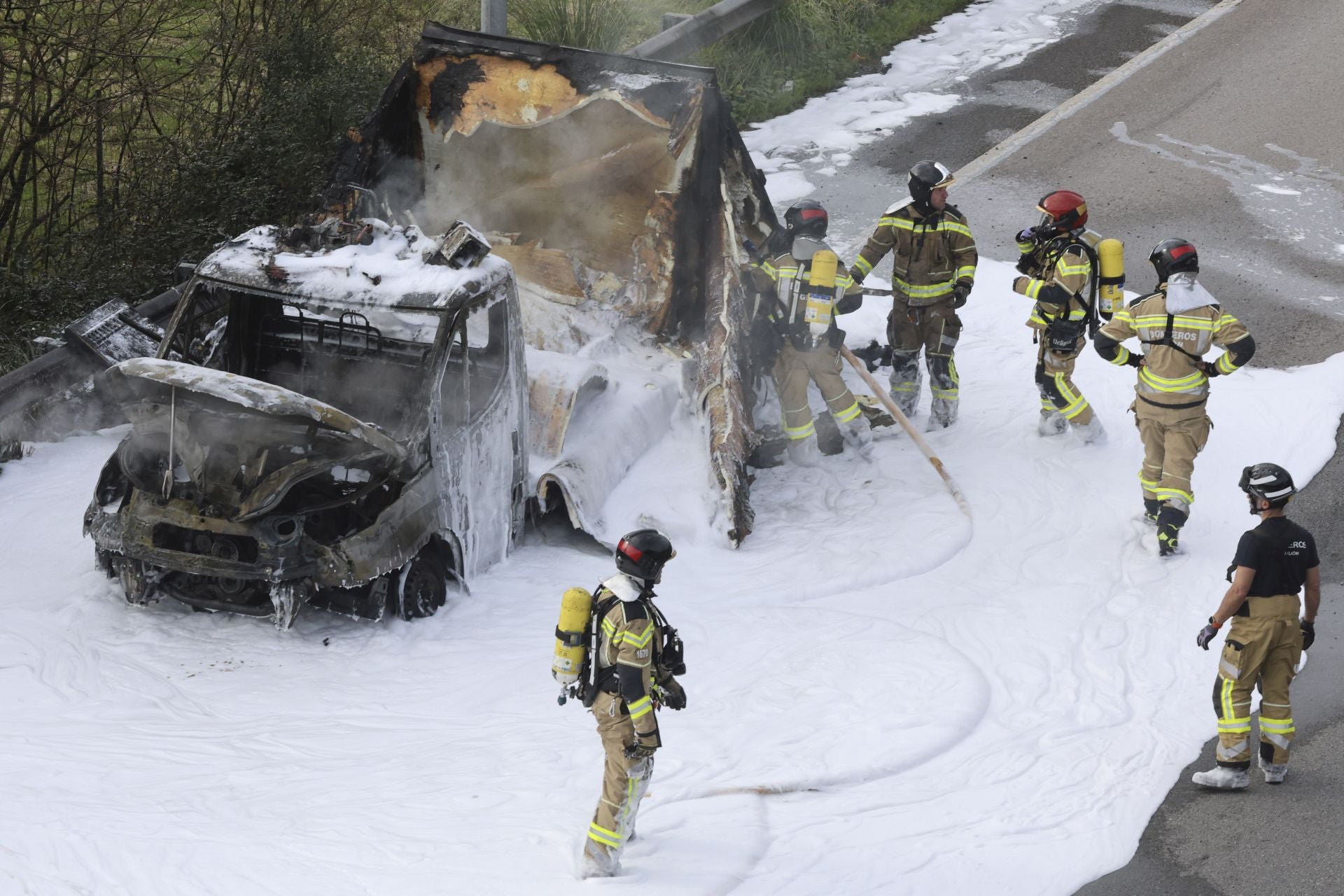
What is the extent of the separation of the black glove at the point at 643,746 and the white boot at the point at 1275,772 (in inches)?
107

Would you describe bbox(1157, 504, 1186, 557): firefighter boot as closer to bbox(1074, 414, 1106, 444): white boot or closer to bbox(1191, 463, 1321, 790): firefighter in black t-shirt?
bbox(1074, 414, 1106, 444): white boot

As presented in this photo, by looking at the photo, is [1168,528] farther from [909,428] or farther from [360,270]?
[360,270]

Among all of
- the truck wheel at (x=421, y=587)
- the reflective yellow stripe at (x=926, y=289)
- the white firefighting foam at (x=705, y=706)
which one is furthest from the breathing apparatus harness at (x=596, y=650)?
the reflective yellow stripe at (x=926, y=289)

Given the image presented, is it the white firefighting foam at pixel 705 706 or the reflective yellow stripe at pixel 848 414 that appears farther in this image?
the reflective yellow stripe at pixel 848 414

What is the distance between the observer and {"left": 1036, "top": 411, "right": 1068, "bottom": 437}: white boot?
9312 millimetres

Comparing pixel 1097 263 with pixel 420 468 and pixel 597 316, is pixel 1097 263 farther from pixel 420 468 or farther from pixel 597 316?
pixel 420 468

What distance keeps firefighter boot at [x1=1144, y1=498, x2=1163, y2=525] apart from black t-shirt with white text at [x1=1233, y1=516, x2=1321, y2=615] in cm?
193

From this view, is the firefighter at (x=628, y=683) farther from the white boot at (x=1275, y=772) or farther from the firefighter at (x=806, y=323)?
the firefighter at (x=806, y=323)

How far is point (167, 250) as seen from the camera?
34.9 ft

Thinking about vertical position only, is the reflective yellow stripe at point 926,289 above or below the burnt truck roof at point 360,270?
below

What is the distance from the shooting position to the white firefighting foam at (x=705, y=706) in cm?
554

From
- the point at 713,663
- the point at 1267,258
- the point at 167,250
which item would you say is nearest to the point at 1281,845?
the point at 713,663

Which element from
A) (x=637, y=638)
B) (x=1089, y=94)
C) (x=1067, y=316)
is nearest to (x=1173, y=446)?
(x=1067, y=316)

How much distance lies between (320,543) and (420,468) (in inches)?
23.8
